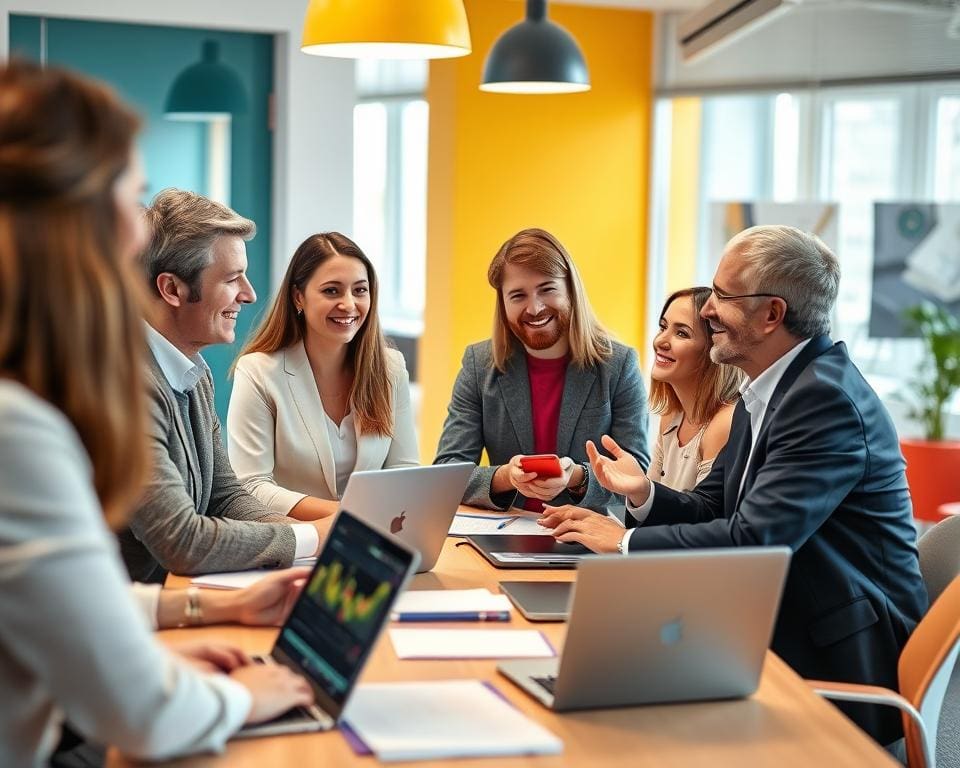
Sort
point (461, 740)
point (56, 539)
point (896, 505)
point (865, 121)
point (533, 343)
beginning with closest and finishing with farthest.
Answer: point (56, 539) < point (461, 740) < point (896, 505) < point (533, 343) < point (865, 121)

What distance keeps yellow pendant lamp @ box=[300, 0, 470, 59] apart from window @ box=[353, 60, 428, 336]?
676 centimetres

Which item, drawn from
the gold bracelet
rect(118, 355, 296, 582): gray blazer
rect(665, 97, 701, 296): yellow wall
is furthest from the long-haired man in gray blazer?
rect(665, 97, 701, 296): yellow wall

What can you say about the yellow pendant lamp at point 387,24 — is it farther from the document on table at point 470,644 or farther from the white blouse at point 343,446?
the document on table at point 470,644

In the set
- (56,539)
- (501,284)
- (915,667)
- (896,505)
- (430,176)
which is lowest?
(915,667)

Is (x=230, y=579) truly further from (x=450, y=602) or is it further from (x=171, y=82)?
(x=171, y=82)

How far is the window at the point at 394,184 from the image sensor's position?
9.98 metres

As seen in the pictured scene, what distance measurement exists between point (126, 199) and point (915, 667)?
5.93ft

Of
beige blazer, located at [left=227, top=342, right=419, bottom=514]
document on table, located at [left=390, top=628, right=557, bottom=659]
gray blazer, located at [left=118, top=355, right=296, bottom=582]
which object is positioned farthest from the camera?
beige blazer, located at [left=227, top=342, right=419, bottom=514]

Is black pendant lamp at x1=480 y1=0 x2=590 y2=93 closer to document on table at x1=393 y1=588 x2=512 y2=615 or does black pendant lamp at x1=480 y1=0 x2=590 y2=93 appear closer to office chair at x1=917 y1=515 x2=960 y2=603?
office chair at x1=917 y1=515 x2=960 y2=603

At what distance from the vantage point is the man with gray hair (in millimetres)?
2449

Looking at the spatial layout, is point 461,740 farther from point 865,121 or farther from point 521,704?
point 865,121

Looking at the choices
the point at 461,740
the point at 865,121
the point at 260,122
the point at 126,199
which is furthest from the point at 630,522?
the point at 865,121

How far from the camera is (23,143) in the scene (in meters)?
1.27

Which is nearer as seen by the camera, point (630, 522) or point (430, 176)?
point (630, 522)
